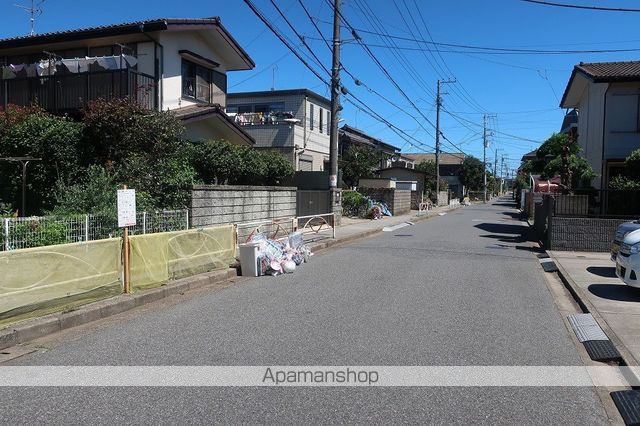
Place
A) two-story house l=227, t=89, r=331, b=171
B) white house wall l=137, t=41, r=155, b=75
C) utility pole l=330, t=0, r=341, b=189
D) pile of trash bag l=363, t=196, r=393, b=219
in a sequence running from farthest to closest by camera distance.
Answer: pile of trash bag l=363, t=196, r=393, b=219
two-story house l=227, t=89, r=331, b=171
utility pole l=330, t=0, r=341, b=189
white house wall l=137, t=41, r=155, b=75

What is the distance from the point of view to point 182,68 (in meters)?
19.0

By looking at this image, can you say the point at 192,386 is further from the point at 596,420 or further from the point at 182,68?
the point at 182,68

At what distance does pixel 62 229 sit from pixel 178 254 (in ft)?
6.48

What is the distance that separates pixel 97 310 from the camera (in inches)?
287

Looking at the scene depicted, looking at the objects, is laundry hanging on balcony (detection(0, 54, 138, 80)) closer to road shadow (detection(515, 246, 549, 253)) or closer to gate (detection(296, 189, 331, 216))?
gate (detection(296, 189, 331, 216))

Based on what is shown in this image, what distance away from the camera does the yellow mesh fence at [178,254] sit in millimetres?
8609

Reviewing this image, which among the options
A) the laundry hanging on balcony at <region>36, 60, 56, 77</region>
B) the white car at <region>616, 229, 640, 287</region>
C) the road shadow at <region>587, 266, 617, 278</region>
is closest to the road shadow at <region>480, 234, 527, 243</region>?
the road shadow at <region>587, 266, 617, 278</region>

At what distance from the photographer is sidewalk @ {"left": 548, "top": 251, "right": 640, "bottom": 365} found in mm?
6457

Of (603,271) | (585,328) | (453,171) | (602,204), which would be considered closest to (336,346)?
(585,328)

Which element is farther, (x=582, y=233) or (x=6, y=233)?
(x=582, y=233)

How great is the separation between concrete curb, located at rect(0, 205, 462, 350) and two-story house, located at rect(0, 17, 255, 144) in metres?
7.83

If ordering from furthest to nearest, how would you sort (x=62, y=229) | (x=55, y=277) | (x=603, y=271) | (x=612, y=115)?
(x=612, y=115) → (x=603, y=271) → (x=62, y=229) → (x=55, y=277)

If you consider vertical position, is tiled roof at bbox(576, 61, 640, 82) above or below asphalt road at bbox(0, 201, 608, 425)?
above

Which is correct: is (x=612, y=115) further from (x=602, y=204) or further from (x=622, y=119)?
(x=602, y=204)
